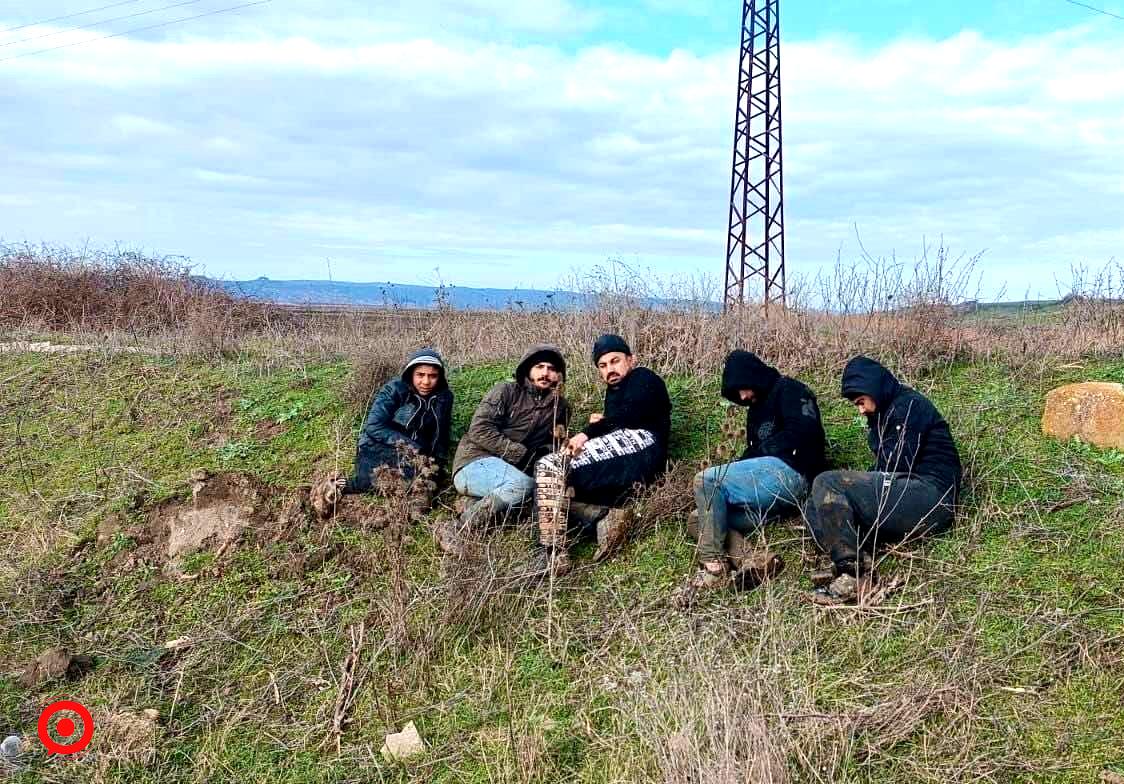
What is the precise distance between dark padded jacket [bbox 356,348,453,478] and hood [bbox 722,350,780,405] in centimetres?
199

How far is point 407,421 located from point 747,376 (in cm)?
229

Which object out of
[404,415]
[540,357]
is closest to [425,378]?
[404,415]

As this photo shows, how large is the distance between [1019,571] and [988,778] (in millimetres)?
1479

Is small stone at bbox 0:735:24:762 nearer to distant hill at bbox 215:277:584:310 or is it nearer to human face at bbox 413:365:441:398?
human face at bbox 413:365:441:398

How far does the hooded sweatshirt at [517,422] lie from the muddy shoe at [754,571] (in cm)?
159

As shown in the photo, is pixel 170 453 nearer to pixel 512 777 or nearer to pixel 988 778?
pixel 512 777

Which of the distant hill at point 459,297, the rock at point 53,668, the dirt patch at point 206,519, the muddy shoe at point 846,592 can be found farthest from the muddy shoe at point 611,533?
the distant hill at point 459,297

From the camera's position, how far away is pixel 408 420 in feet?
18.6

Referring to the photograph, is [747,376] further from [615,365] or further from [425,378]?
[425,378]

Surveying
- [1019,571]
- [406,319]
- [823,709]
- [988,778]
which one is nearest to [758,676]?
[823,709]

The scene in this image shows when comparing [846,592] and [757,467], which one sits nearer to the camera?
[846,592]

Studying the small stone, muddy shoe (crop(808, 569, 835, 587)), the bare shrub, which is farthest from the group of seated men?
the bare shrub

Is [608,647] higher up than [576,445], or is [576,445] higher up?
[576,445]

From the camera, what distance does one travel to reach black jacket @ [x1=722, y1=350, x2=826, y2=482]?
15.7 feet
